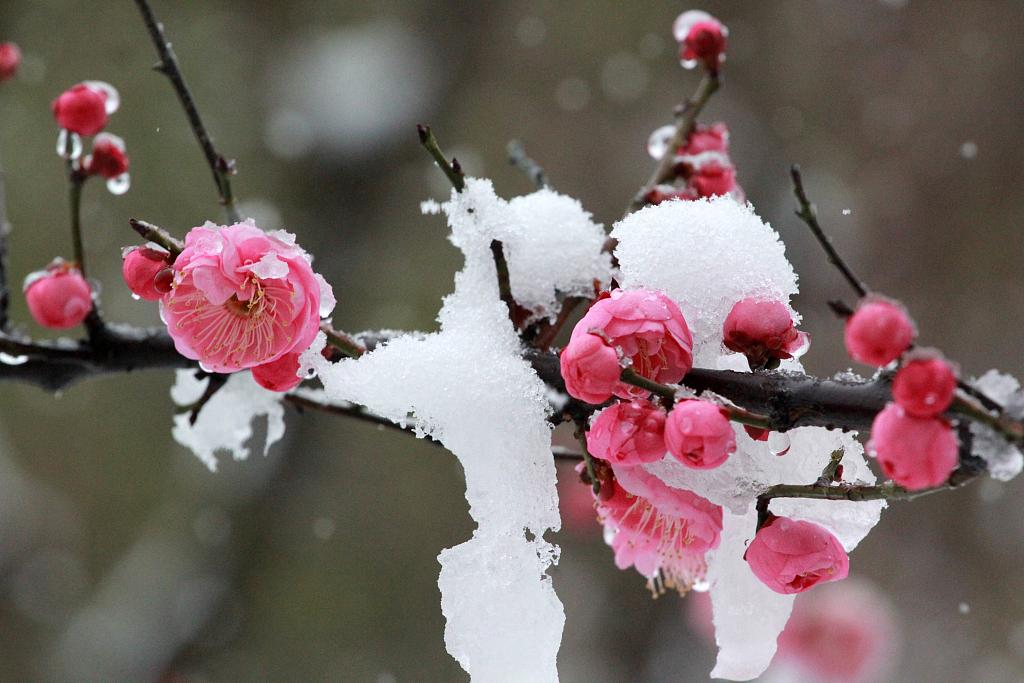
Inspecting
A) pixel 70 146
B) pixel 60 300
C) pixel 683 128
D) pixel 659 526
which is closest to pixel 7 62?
pixel 70 146

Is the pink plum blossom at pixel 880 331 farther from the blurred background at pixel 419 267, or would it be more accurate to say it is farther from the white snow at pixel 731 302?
the blurred background at pixel 419 267

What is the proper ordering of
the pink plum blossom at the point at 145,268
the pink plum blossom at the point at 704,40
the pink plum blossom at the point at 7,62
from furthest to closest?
the pink plum blossom at the point at 7,62
the pink plum blossom at the point at 704,40
the pink plum blossom at the point at 145,268

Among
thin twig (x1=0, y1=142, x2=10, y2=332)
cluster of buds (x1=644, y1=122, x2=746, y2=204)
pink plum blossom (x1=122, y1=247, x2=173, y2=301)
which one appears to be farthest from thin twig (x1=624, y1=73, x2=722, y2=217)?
thin twig (x1=0, y1=142, x2=10, y2=332)

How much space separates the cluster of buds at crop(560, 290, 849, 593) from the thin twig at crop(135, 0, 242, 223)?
263 millimetres

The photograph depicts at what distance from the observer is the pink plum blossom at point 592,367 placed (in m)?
0.26

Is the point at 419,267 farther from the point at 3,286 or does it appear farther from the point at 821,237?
the point at 821,237

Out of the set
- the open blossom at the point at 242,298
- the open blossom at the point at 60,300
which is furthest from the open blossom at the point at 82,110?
the open blossom at the point at 242,298

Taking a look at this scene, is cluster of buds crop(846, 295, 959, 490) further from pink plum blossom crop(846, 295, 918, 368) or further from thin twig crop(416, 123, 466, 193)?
thin twig crop(416, 123, 466, 193)

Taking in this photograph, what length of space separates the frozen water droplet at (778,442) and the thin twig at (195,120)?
1.13ft

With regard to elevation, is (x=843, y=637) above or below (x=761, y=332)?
below

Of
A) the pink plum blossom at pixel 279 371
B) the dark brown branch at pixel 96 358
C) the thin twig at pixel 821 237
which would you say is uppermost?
the thin twig at pixel 821 237

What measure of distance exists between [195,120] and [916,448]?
43cm

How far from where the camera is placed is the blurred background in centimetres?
163

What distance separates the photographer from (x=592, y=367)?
0.87 feet
